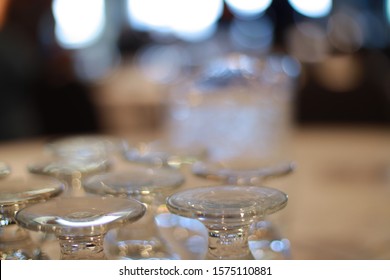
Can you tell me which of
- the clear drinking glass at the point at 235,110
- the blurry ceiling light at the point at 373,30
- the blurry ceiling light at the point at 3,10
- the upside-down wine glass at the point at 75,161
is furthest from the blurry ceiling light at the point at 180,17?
the upside-down wine glass at the point at 75,161

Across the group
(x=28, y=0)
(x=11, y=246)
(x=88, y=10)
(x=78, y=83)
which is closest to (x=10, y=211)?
(x=11, y=246)

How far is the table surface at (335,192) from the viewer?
2.60 feet

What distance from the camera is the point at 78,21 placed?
4.53 m

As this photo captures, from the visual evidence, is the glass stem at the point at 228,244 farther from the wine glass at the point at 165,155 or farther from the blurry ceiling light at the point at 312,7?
the blurry ceiling light at the point at 312,7

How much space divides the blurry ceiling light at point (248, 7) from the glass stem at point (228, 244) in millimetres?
4245

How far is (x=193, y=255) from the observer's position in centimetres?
53

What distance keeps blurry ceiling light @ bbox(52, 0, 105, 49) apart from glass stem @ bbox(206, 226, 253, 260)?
3917 mm

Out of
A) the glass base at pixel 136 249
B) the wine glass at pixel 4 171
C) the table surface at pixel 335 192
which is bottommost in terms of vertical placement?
the table surface at pixel 335 192

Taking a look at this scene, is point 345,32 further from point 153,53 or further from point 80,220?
point 80,220

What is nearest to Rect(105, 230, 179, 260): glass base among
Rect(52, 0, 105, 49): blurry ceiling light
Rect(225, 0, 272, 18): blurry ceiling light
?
Rect(52, 0, 105, 49): blurry ceiling light

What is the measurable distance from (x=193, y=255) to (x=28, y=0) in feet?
12.0

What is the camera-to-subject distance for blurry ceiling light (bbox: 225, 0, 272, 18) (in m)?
4.53
